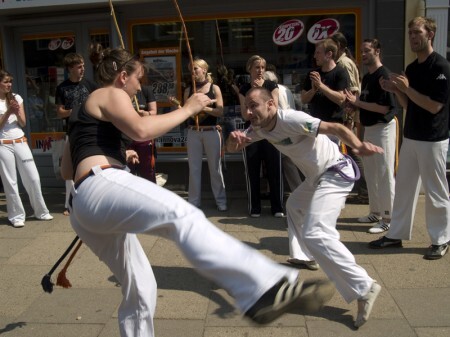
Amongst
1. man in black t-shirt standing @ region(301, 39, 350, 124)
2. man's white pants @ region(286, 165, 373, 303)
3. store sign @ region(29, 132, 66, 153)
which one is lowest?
man's white pants @ region(286, 165, 373, 303)

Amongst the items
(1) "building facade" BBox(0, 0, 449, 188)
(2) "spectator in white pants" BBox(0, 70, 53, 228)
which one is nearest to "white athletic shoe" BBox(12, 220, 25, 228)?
(2) "spectator in white pants" BBox(0, 70, 53, 228)

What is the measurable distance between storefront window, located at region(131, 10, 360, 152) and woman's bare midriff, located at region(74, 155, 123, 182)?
16.2 feet

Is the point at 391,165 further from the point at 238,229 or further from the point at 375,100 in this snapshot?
the point at 238,229

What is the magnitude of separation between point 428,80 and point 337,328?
7.97 ft

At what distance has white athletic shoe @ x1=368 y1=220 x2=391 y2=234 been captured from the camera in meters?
5.86

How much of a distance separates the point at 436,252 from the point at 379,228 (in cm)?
94

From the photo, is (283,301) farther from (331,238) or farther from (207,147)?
(207,147)

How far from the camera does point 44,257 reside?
5.46 metres

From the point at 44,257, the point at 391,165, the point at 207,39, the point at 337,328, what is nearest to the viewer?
the point at 337,328

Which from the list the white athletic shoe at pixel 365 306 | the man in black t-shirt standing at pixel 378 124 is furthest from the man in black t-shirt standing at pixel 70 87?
the white athletic shoe at pixel 365 306

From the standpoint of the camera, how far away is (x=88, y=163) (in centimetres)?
291

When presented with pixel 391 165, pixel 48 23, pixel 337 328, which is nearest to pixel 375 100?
pixel 391 165

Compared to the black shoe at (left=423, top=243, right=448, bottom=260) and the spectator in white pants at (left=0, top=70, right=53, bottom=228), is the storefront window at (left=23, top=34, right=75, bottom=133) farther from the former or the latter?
the black shoe at (left=423, top=243, right=448, bottom=260)

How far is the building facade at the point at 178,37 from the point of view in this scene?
7.17 meters
